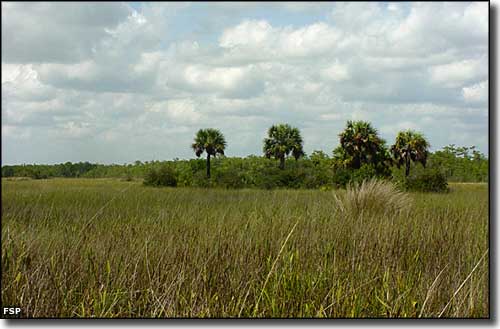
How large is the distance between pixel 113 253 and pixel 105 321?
2.26ft

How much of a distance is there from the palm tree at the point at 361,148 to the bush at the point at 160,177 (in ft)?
18.9

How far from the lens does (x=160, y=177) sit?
1678 centimetres

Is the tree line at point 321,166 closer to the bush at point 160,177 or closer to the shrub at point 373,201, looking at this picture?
the bush at point 160,177

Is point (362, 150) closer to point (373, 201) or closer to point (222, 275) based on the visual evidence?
point (373, 201)

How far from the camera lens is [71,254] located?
10.3 ft

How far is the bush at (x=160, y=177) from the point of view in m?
15.7

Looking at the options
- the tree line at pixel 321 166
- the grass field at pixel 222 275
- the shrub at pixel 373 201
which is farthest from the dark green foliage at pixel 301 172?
the grass field at pixel 222 275

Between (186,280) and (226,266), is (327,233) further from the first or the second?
(186,280)

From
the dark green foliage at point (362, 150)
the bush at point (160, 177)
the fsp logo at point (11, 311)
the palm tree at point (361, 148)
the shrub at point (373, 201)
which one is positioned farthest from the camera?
the palm tree at point (361, 148)

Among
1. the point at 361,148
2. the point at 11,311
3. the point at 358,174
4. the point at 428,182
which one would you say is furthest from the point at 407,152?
the point at 11,311

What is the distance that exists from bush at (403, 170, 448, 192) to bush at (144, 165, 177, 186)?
24.5 feet

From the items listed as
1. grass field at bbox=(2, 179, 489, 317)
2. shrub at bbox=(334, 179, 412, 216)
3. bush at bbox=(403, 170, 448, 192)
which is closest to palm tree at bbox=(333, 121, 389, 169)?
bush at bbox=(403, 170, 448, 192)

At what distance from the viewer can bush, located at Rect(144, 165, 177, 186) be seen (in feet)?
51.4

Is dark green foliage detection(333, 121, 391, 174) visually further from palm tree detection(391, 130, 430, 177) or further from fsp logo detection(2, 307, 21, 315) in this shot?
fsp logo detection(2, 307, 21, 315)
